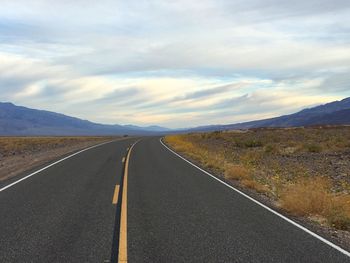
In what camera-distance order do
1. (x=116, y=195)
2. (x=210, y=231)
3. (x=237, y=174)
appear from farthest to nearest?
1. (x=237, y=174)
2. (x=116, y=195)
3. (x=210, y=231)

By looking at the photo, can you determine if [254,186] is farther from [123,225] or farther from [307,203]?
[123,225]

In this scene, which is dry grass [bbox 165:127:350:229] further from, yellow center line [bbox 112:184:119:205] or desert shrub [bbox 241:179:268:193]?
yellow center line [bbox 112:184:119:205]

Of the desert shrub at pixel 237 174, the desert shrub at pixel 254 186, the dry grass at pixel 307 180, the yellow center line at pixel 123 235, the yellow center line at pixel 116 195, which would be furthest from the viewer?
the desert shrub at pixel 237 174

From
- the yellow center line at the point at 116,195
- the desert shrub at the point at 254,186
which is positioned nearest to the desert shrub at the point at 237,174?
the desert shrub at the point at 254,186

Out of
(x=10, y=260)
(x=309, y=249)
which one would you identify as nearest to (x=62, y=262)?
(x=10, y=260)

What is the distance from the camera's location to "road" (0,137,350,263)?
21.5 ft

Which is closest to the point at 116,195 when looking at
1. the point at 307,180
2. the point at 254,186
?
the point at 254,186

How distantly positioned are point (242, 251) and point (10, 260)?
3446 mm

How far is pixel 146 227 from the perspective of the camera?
8211 millimetres

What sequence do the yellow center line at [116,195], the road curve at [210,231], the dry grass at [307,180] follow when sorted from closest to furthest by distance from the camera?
the road curve at [210,231] < the dry grass at [307,180] < the yellow center line at [116,195]

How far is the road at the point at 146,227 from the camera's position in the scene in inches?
258

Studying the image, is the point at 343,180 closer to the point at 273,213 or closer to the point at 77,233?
the point at 273,213

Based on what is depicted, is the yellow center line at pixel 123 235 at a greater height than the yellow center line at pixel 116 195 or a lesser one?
lesser

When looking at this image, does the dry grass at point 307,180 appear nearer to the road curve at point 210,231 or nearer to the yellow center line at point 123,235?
the road curve at point 210,231
